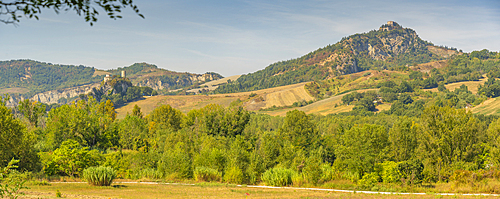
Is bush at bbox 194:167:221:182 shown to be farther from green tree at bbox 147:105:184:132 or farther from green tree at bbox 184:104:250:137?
green tree at bbox 147:105:184:132

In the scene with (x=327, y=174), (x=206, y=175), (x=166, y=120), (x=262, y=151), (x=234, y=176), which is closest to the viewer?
(x=327, y=174)

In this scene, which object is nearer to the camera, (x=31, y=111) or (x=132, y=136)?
(x=31, y=111)

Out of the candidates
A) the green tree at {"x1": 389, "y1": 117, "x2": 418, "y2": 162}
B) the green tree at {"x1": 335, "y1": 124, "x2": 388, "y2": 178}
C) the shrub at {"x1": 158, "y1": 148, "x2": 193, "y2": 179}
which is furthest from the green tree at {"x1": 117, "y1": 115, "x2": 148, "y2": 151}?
the green tree at {"x1": 389, "y1": 117, "x2": 418, "y2": 162}

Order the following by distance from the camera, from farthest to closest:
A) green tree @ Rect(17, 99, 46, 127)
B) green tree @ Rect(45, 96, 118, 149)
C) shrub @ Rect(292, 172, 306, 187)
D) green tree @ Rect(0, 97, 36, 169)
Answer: green tree @ Rect(17, 99, 46, 127) → green tree @ Rect(45, 96, 118, 149) → green tree @ Rect(0, 97, 36, 169) → shrub @ Rect(292, 172, 306, 187)

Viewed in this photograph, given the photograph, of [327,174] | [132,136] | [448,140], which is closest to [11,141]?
[327,174]

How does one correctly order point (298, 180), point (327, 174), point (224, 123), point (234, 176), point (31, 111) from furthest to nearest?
point (31, 111) < point (224, 123) < point (234, 176) < point (327, 174) < point (298, 180)

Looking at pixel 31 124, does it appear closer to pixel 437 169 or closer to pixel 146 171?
pixel 146 171

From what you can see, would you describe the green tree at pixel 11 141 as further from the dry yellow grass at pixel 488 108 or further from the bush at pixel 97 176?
the dry yellow grass at pixel 488 108

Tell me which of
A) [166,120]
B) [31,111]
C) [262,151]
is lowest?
[262,151]

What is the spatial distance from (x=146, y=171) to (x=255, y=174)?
13.6 metres

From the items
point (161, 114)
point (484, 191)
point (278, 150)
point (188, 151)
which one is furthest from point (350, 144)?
point (161, 114)

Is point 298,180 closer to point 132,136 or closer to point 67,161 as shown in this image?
point 67,161

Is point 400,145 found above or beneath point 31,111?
beneath

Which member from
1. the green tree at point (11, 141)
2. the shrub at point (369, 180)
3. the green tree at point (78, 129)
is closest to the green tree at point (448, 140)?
the shrub at point (369, 180)
